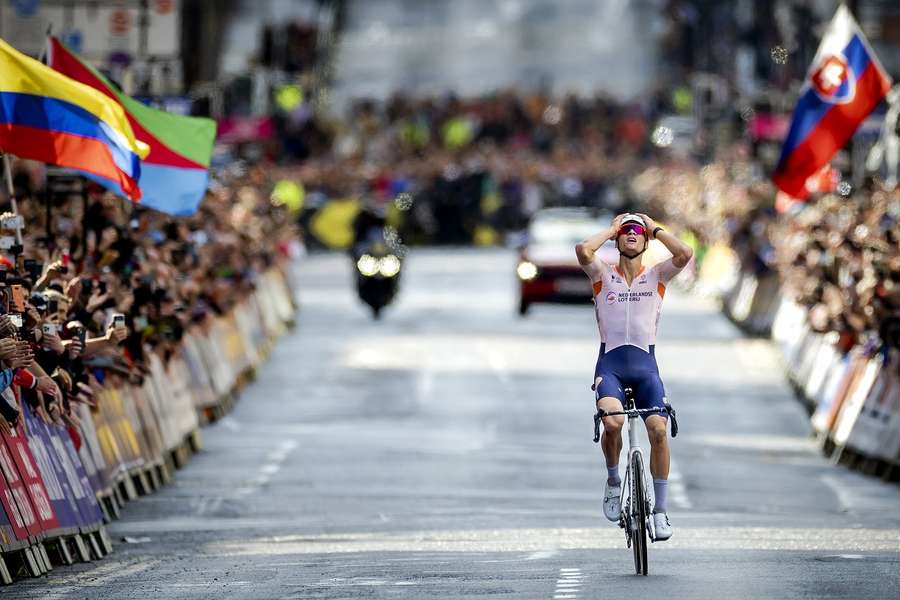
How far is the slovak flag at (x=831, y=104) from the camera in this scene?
83.8ft

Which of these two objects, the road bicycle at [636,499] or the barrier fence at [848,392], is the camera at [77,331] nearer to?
the road bicycle at [636,499]

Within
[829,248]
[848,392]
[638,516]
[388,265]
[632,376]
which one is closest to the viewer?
[638,516]

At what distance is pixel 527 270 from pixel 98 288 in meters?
21.5

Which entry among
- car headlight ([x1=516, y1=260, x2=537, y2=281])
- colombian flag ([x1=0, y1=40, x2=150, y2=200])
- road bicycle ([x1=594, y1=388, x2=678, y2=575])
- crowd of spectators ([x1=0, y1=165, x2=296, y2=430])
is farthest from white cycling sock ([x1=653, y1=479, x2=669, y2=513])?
car headlight ([x1=516, y1=260, x2=537, y2=281])

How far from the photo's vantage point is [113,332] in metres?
16.0

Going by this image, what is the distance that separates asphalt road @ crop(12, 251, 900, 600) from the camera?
45.1 feet

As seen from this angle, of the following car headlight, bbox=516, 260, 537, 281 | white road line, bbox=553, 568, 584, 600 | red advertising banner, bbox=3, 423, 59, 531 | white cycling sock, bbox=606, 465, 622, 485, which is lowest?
car headlight, bbox=516, 260, 537, 281

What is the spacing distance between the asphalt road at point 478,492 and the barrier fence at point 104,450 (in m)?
0.25

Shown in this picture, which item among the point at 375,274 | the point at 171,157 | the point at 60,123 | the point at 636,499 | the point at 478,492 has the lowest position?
the point at 375,274

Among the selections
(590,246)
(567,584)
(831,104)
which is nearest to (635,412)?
(590,246)

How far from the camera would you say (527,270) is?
38.8 m

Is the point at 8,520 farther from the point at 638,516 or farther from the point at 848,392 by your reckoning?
the point at 848,392

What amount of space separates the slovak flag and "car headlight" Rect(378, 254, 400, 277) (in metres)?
13.7

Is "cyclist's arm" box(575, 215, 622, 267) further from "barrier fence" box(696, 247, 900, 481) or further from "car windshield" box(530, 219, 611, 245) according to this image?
"car windshield" box(530, 219, 611, 245)
